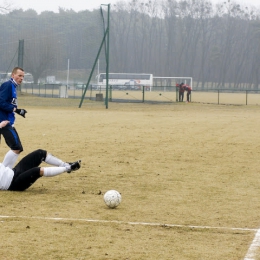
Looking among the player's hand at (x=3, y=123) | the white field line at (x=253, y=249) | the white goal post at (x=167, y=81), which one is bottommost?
the white goal post at (x=167, y=81)

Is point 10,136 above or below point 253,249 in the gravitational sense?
above

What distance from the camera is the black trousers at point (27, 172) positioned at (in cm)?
1046

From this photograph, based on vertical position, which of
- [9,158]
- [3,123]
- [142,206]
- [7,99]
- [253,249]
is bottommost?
[142,206]

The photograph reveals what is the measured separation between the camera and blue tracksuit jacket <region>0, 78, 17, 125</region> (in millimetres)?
10938

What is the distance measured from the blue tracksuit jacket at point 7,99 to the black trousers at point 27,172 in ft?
2.88

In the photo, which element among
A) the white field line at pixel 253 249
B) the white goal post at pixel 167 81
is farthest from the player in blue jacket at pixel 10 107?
the white goal post at pixel 167 81

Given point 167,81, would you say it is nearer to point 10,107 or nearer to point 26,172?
point 10,107

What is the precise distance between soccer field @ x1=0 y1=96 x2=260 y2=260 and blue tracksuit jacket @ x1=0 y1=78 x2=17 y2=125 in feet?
Result: 4.36

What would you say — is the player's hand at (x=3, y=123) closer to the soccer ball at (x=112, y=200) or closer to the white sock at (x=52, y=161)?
the white sock at (x=52, y=161)

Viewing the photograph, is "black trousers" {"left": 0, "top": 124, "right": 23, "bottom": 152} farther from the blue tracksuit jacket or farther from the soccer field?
the soccer field

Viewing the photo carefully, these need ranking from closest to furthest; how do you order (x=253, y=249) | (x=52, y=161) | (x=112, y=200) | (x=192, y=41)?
(x=253, y=249) → (x=112, y=200) → (x=52, y=161) → (x=192, y=41)

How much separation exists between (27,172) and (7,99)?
A: 4.43 feet

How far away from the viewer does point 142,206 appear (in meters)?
9.68

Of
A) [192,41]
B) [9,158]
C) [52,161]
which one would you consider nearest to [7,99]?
[9,158]
